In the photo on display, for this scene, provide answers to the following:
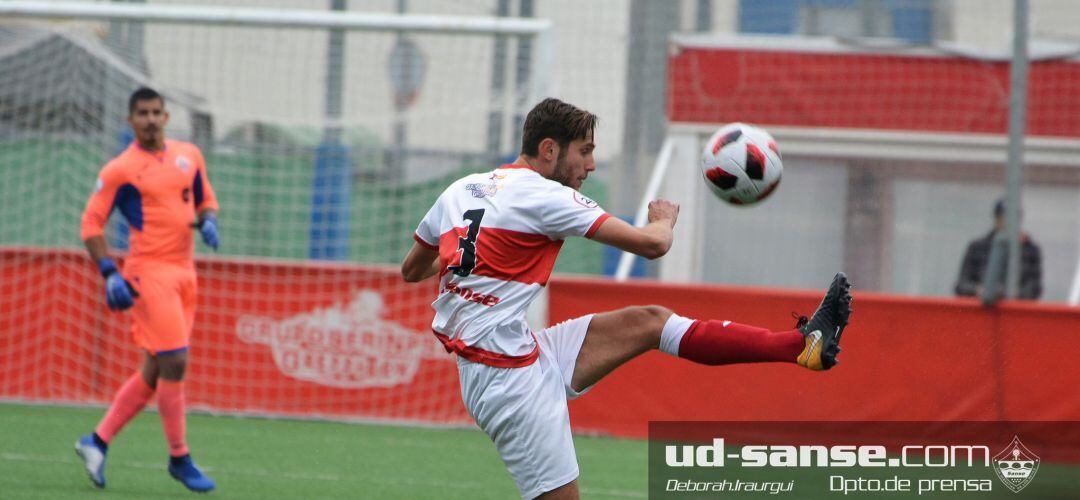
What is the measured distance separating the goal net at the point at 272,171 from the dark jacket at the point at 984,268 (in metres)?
3.71

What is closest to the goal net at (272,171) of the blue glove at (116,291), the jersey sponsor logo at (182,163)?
the jersey sponsor logo at (182,163)

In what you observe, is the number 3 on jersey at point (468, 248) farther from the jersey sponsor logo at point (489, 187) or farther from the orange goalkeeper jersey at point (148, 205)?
the orange goalkeeper jersey at point (148, 205)

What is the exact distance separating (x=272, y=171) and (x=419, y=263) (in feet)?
22.0

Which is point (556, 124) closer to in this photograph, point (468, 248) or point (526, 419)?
point (468, 248)

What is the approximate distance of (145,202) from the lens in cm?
738

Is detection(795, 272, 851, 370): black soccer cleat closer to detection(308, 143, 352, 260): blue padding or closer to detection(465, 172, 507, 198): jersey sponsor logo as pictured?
detection(465, 172, 507, 198): jersey sponsor logo

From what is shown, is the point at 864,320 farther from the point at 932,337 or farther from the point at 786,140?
the point at 786,140

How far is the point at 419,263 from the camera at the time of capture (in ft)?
17.2

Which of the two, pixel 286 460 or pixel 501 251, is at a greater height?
pixel 501 251

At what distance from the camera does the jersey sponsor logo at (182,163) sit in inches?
296

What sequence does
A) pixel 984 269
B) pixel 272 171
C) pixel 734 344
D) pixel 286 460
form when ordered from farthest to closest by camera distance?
pixel 272 171 < pixel 984 269 < pixel 286 460 < pixel 734 344

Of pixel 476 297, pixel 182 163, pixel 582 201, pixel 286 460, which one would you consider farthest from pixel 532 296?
pixel 286 460

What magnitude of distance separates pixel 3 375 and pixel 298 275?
2.56 meters

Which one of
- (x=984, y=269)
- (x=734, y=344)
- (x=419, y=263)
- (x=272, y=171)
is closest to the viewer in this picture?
(x=734, y=344)
